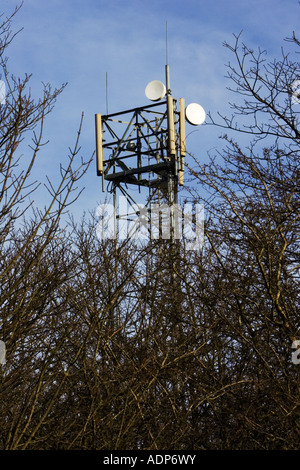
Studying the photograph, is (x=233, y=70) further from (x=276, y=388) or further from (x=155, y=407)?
(x=155, y=407)

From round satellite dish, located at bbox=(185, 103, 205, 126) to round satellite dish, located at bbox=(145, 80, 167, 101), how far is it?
1140 mm

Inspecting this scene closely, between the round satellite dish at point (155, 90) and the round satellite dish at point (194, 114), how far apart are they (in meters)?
1.14

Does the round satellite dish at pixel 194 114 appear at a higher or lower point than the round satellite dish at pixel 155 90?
lower

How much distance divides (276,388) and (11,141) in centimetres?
371

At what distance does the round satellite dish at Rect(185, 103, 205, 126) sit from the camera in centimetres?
1827

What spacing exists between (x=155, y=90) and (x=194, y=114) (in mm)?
1558

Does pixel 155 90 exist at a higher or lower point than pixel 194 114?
higher

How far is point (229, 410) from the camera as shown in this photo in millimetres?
9297

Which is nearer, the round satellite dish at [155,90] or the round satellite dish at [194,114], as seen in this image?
the round satellite dish at [194,114]

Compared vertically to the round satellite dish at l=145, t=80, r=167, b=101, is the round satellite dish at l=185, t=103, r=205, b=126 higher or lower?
lower

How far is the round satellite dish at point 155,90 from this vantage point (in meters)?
19.2

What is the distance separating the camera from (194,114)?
60.3 feet

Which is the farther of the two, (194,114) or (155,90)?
(155,90)
